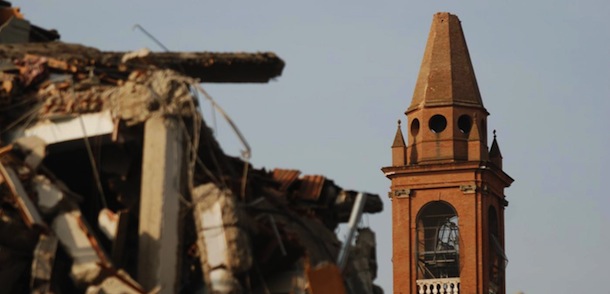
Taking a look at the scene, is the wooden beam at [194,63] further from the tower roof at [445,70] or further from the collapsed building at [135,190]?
the tower roof at [445,70]

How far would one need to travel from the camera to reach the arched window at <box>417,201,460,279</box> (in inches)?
3408

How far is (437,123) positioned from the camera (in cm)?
8775

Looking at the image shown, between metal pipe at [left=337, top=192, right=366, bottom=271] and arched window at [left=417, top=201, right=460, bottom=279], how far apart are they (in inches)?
2460

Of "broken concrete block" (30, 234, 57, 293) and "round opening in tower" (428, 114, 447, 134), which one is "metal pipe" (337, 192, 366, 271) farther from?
"round opening in tower" (428, 114, 447, 134)

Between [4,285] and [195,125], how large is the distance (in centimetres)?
252

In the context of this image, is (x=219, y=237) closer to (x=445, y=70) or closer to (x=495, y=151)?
(x=445, y=70)

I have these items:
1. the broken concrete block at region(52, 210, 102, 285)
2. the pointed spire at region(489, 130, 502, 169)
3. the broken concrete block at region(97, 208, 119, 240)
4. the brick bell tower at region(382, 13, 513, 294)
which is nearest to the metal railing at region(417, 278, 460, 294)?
the brick bell tower at region(382, 13, 513, 294)

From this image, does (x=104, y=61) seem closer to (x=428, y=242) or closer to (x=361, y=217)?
(x=361, y=217)

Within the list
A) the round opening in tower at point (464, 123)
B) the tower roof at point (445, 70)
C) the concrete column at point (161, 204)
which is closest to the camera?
the concrete column at point (161, 204)

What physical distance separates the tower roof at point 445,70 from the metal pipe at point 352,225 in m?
62.9

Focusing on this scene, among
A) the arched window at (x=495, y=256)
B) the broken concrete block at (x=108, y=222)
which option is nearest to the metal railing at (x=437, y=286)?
the arched window at (x=495, y=256)

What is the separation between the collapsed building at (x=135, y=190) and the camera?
20.7 metres

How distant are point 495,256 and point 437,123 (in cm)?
612

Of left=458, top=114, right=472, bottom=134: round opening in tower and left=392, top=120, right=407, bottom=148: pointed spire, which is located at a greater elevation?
left=458, top=114, right=472, bottom=134: round opening in tower
